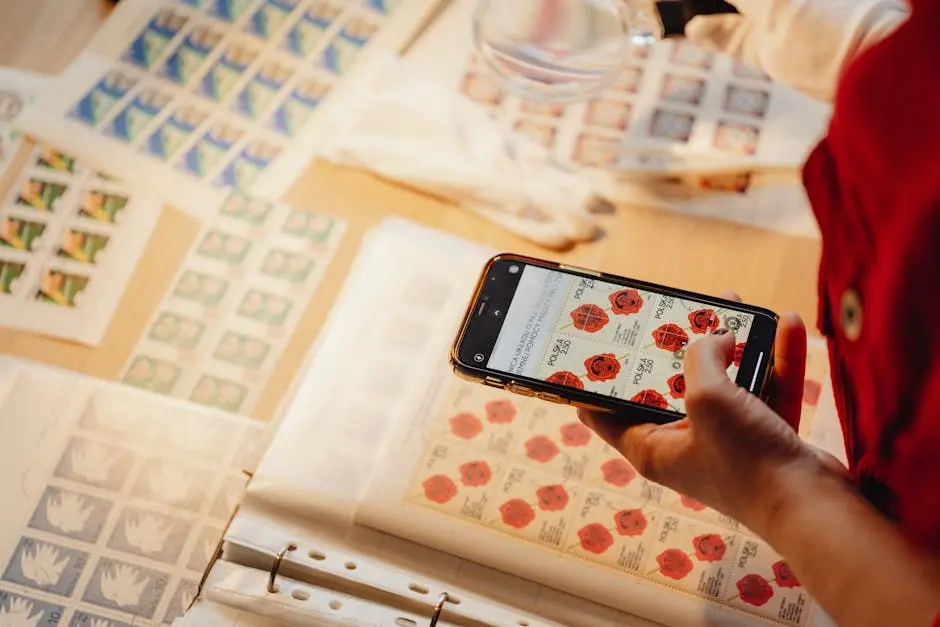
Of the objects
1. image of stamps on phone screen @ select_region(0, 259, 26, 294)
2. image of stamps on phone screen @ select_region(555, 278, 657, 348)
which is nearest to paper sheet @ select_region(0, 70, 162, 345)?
image of stamps on phone screen @ select_region(0, 259, 26, 294)

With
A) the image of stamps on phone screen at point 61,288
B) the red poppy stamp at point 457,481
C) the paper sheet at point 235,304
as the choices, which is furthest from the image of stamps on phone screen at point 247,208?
the red poppy stamp at point 457,481

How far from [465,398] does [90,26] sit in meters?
0.44

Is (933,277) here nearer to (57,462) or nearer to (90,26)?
(57,462)

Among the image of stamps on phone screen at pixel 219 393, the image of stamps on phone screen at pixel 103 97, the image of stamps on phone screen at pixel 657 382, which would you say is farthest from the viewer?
the image of stamps on phone screen at pixel 103 97

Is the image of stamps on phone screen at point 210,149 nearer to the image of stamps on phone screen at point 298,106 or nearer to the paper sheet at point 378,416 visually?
the image of stamps on phone screen at point 298,106

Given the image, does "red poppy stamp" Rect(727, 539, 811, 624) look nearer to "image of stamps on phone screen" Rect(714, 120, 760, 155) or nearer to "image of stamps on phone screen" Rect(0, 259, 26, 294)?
"image of stamps on phone screen" Rect(714, 120, 760, 155)

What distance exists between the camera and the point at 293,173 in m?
0.68

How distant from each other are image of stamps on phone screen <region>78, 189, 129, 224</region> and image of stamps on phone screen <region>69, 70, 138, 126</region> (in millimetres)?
66

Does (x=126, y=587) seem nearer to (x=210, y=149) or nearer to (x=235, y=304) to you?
(x=235, y=304)

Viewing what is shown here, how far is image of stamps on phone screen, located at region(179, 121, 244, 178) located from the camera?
68 centimetres

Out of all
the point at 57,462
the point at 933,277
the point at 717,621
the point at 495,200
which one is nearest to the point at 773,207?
the point at 495,200

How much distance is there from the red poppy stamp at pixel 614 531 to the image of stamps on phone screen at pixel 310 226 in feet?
0.86

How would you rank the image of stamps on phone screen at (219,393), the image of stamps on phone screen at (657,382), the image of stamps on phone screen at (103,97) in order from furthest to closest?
1. the image of stamps on phone screen at (103,97)
2. the image of stamps on phone screen at (219,393)
3. the image of stamps on phone screen at (657,382)

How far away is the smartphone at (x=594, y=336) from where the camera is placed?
468 mm
